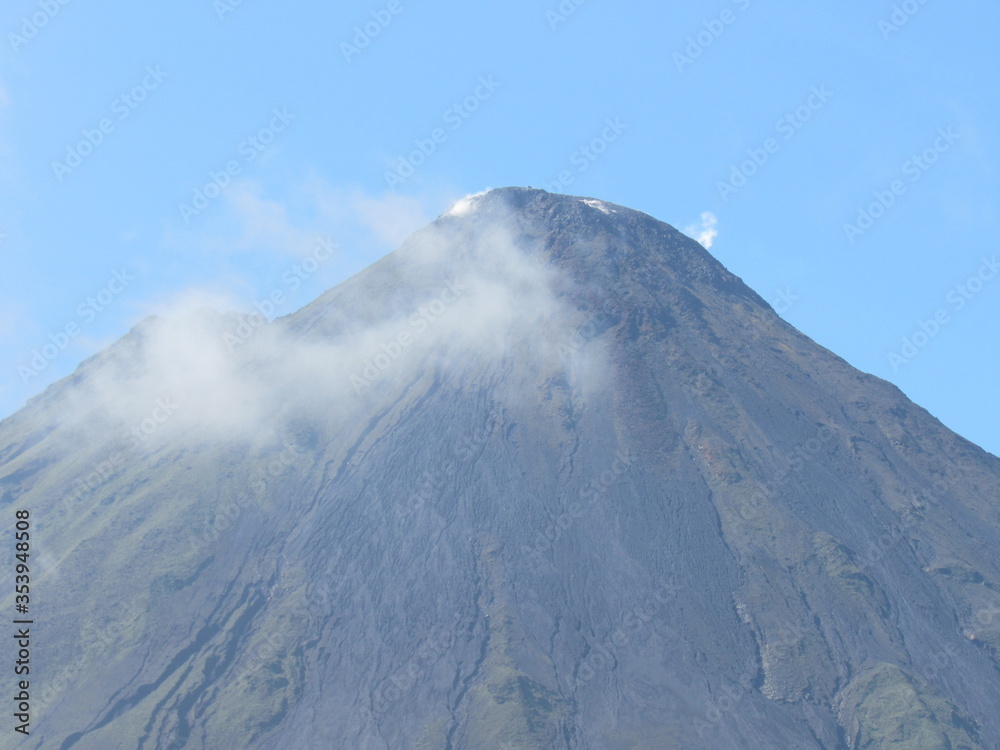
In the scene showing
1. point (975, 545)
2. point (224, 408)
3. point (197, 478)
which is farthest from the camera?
point (224, 408)

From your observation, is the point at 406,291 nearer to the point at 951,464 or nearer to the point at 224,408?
the point at 224,408

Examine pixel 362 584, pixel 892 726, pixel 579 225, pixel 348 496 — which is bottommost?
pixel 892 726

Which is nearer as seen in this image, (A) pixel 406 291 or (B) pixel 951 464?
(B) pixel 951 464

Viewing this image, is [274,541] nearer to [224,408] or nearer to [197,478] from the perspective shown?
[197,478]

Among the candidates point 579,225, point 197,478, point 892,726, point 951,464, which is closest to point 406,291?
point 579,225

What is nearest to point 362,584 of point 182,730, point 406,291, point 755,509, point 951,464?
point 182,730

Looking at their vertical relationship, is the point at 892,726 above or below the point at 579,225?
below

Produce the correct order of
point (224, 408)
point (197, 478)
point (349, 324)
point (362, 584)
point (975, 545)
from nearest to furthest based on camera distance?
point (362, 584) < point (975, 545) < point (197, 478) < point (224, 408) < point (349, 324)
